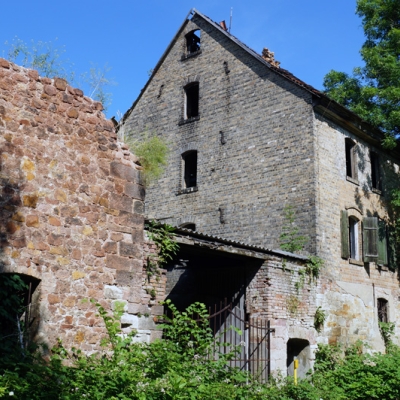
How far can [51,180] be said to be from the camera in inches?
324

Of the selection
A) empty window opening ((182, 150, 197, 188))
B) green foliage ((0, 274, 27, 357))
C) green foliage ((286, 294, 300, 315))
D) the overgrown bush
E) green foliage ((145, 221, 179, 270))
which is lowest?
the overgrown bush

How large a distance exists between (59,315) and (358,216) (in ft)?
37.0

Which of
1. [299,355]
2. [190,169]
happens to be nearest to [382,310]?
[299,355]

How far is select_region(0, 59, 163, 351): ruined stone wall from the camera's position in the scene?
306 inches

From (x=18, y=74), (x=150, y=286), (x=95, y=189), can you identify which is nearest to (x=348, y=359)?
(x=150, y=286)

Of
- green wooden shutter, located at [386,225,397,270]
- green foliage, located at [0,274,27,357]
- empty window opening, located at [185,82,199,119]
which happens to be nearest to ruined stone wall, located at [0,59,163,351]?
green foliage, located at [0,274,27,357]

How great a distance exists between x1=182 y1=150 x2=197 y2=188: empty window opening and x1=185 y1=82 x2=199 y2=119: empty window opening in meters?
1.39

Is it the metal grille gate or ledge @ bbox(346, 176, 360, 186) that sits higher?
ledge @ bbox(346, 176, 360, 186)

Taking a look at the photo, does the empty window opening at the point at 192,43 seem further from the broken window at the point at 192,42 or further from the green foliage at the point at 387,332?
the green foliage at the point at 387,332

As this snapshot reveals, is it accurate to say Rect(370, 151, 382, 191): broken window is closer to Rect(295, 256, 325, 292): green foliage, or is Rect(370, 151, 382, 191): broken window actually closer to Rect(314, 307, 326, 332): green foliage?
Rect(295, 256, 325, 292): green foliage

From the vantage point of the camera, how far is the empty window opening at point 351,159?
56.5 feet

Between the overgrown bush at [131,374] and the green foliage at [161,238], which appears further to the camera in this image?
the green foliage at [161,238]

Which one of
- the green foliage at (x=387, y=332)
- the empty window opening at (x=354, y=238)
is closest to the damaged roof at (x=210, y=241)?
the empty window opening at (x=354, y=238)

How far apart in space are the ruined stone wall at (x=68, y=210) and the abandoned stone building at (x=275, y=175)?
16.2 ft
